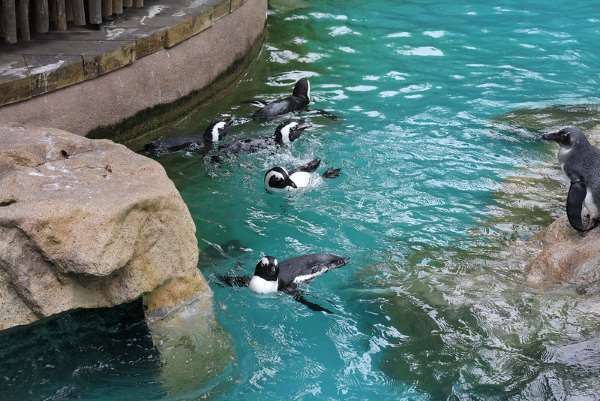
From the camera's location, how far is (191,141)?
7.85 m

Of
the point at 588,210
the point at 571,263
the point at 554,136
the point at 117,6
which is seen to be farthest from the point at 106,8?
the point at 571,263

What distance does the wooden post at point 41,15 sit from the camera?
25.1 feet

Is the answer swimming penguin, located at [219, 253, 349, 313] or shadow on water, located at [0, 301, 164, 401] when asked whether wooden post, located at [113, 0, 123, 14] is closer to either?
swimming penguin, located at [219, 253, 349, 313]

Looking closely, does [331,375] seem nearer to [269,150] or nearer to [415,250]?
[415,250]

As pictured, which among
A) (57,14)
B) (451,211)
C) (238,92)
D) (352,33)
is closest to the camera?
(451,211)

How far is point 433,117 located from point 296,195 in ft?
7.73

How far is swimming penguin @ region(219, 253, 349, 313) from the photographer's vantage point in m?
5.70

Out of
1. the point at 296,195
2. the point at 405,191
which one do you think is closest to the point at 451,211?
the point at 405,191

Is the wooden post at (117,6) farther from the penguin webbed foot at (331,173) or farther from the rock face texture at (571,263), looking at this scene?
the rock face texture at (571,263)

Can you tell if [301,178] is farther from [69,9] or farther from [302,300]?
[69,9]

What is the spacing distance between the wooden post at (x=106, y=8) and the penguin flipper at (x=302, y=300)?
390cm

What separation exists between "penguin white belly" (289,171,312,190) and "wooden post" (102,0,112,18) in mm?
2574

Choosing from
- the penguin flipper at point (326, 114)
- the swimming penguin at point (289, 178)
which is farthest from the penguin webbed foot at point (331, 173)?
the penguin flipper at point (326, 114)

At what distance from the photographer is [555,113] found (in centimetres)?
912
